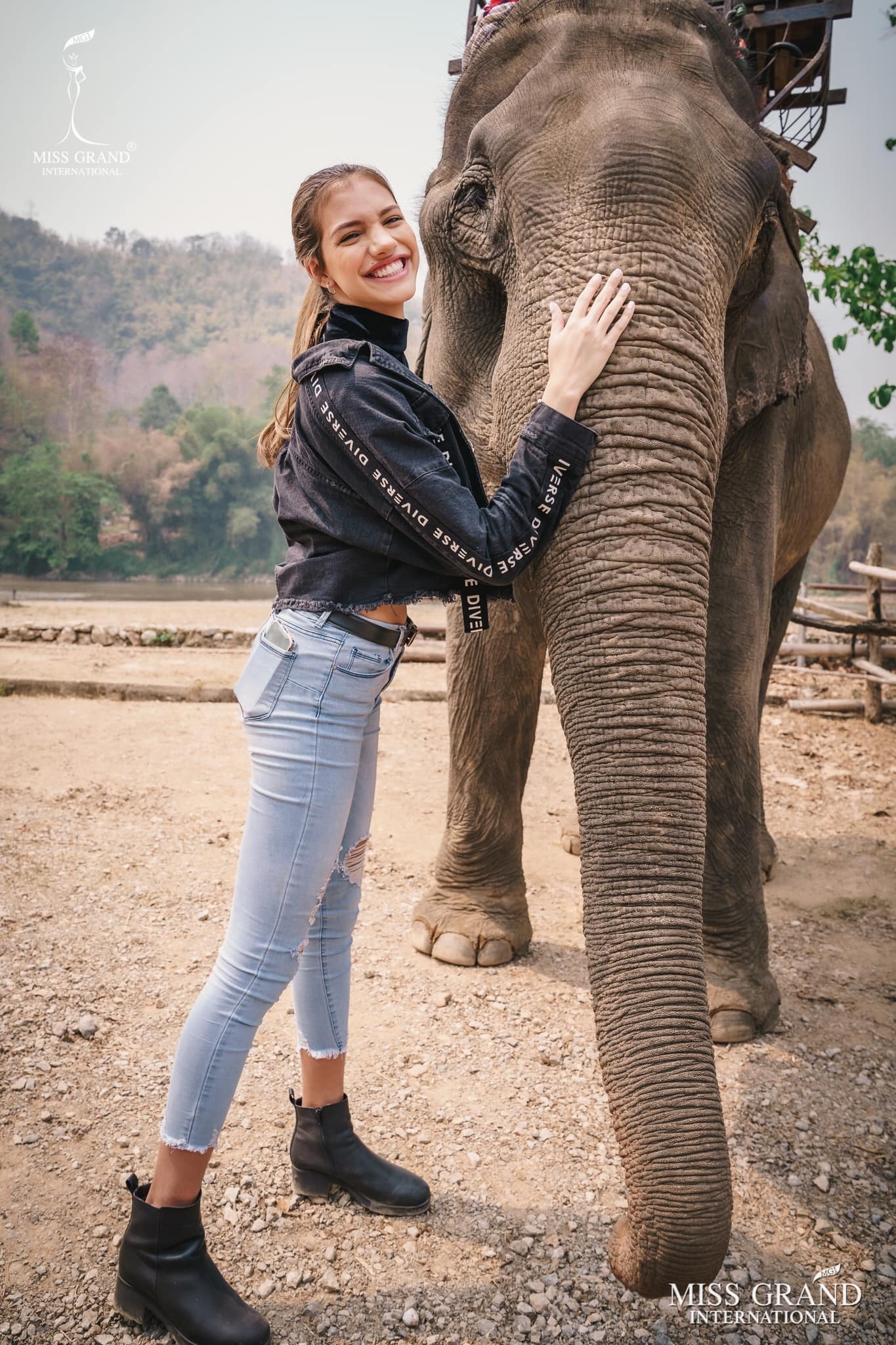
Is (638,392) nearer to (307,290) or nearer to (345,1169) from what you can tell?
(307,290)

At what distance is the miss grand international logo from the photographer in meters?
2.24

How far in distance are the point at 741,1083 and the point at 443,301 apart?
271 centimetres

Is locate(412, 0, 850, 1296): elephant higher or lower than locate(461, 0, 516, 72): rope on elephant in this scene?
lower

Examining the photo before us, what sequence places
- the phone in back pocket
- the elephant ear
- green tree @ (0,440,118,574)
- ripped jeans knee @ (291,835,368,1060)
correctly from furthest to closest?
green tree @ (0,440,118,574), the elephant ear, ripped jeans knee @ (291,835,368,1060), the phone in back pocket

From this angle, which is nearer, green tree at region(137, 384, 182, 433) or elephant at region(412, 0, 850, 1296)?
elephant at region(412, 0, 850, 1296)

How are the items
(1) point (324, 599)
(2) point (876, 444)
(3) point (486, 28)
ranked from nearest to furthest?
(1) point (324, 599), (3) point (486, 28), (2) point (876, 444)

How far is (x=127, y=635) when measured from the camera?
42.7 feet

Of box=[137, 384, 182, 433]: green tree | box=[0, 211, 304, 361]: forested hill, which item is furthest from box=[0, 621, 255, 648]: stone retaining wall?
box=[0, 211, 304, 361]: forested hill

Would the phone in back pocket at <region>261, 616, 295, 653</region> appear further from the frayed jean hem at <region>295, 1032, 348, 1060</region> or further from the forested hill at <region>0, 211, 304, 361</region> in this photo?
the forested hill at <region>0, 211, 304, 361</region>

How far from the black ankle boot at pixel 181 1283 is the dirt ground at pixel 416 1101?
115 mm

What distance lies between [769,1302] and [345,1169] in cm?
108

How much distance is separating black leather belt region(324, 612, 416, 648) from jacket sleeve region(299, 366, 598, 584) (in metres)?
0.18

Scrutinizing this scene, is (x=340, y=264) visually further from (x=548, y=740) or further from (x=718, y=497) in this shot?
(x=548, y=740)

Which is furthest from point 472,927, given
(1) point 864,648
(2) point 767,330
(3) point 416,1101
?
(1) point 864,648
